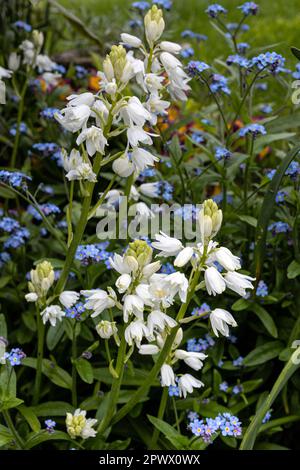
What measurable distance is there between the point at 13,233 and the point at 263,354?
119 cm

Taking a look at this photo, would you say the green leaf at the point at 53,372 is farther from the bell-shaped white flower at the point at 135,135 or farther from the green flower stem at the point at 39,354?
the bell-shaped white flower at the point at 135,135

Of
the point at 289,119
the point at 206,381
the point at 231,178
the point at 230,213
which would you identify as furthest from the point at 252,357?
the point at 289,119

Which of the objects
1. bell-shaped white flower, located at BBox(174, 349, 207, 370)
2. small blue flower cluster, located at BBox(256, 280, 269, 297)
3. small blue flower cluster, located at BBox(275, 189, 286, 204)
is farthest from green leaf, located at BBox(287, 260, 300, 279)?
bell-shaped white flower, located at BBox(174, 349, 207, 370)

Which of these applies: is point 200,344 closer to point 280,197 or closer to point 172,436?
point 172,436

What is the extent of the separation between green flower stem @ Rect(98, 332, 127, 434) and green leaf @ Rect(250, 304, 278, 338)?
0.73m

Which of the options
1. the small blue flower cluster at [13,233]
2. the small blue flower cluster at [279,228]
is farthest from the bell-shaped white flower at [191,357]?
the small blue flower cluster at [13,233]

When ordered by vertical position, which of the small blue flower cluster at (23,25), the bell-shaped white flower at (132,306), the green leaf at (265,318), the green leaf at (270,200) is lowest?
the green leaf at (265,318)

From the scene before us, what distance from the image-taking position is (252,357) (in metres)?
2.84

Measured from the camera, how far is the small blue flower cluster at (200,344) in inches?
112

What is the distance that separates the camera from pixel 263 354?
9.39ft

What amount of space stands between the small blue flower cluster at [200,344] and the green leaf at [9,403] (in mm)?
768

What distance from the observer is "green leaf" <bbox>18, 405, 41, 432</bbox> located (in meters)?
2.47

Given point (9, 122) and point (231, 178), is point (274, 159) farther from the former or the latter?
point (9, 122)

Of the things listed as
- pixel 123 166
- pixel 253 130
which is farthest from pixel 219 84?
pixel 123 166
